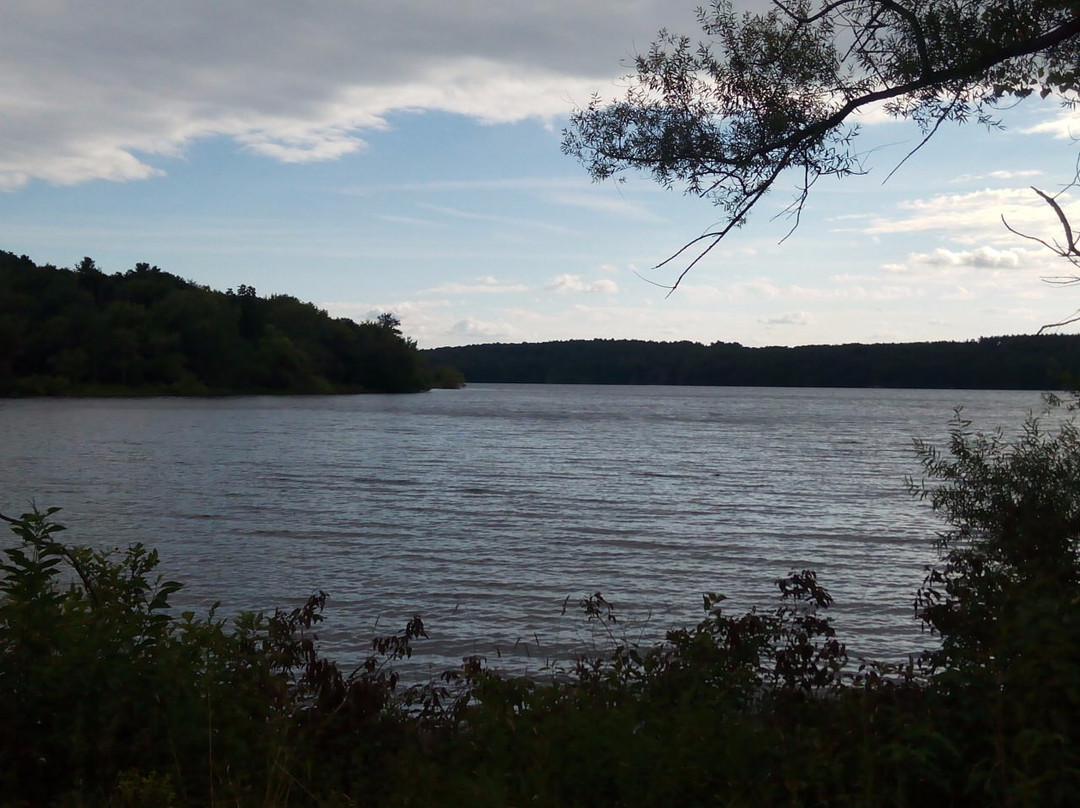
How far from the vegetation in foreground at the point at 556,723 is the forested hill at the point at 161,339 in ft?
346

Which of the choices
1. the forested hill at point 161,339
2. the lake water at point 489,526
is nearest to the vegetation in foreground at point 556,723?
the lake water at point 489,526

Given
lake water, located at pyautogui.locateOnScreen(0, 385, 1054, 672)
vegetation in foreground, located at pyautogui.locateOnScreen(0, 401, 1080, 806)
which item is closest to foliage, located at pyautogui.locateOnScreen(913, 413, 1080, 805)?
vegetation in foreground, located at pyautogui.locateOnScreen(0, 401, 1080, 806)

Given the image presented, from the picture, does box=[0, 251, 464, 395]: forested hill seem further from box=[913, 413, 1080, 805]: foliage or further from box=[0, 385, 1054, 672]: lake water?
box=[913, 413, 1080, 805]: foliage

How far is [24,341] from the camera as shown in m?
99.7

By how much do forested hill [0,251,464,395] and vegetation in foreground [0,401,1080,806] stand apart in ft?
346

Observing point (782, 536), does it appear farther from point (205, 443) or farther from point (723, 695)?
point (205, 443)

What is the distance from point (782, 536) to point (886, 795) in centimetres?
1798

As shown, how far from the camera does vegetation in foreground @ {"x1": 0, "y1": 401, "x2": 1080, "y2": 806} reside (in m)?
4.34

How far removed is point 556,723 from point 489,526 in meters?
17.3

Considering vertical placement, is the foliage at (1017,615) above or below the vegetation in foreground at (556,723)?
above

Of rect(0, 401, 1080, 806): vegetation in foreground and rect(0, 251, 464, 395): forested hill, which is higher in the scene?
rect(0, 251, 464, 395): forested hill

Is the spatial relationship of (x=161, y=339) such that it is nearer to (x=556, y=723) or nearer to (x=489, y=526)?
(x=489, y=526)

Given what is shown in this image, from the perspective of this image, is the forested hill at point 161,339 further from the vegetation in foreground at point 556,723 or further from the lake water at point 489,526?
the vegetation in foreground at point 556,723

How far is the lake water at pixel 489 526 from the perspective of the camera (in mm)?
13852
